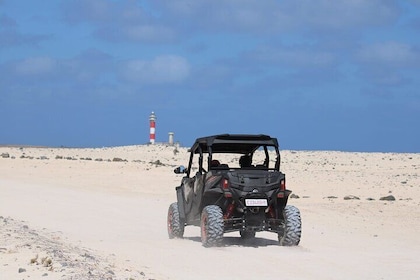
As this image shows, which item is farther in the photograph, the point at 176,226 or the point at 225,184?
the point at 176,226

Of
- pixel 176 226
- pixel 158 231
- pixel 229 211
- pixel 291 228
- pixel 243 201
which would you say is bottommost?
pixel 158 231

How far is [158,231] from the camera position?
65.3ft

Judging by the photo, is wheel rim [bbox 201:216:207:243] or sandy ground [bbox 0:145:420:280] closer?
sandy ground [bbox 0:145:420:280]

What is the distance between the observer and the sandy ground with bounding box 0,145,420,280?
11.9 metres

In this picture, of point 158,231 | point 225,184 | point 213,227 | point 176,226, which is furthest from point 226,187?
point 158,231

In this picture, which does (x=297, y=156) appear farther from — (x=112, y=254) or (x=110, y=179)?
(x=112, y=254)

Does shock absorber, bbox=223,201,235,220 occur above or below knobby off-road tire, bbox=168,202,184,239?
above

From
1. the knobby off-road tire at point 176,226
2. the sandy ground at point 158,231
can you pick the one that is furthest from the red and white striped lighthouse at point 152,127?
the knobby off-road tire at point 176,226

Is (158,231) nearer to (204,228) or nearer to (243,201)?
(204,228)

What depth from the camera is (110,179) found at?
40.0 metres

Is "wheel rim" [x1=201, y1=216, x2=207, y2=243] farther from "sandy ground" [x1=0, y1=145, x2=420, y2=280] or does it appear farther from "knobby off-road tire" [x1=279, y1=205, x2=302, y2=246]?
"knobby off-road tire" [x1=279, y1=205, x2=302, y2=246]

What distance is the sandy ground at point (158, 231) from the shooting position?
39.0 feet

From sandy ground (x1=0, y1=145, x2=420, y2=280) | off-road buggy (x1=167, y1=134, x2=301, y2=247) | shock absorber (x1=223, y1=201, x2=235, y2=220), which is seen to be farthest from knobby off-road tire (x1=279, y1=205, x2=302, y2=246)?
shock absorber (x1=223, y1=201, x2=235, y2=220)

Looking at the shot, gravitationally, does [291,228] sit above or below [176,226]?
above
